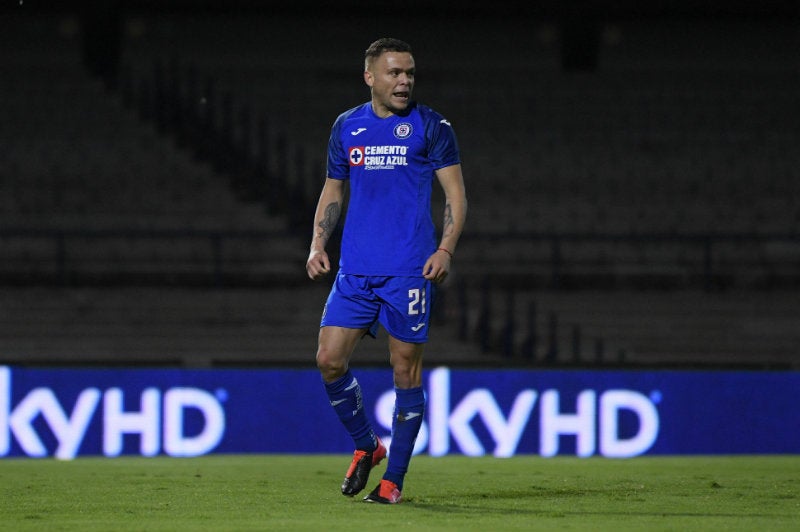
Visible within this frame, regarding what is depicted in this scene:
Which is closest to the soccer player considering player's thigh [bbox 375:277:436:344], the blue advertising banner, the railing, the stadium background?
player's thigh [bbox 375:277:436:344]

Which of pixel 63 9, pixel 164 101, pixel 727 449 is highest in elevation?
pixel 63 9

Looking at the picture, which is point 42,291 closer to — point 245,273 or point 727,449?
point 245,273

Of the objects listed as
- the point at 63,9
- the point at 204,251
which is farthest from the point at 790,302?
the point at 63,9

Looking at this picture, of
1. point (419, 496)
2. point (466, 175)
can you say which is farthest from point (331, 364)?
point (466, 175)

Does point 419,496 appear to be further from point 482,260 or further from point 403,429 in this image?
point 482,260

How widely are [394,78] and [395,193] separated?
0.49 meters

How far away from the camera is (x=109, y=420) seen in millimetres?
9859

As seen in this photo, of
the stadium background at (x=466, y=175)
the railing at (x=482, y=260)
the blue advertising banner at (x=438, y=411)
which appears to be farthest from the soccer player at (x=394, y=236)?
the railing at (x=482, y=260)

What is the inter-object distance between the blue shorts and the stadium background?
4168 millimetres

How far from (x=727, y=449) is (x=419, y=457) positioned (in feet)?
7.38

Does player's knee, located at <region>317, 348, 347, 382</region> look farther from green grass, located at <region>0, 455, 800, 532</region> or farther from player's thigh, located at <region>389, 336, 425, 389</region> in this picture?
green grass, located at <region>0, 455, 800, 532</region>

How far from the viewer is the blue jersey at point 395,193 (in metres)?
6.13

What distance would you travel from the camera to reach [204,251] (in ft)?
49.8

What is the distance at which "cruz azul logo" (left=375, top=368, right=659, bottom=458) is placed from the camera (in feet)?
32.9
